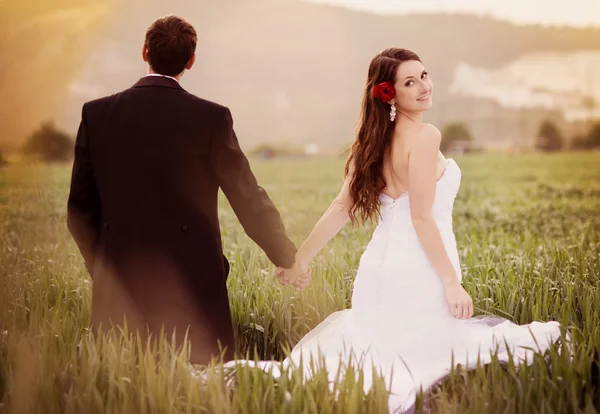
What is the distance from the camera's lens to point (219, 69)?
14550 cm

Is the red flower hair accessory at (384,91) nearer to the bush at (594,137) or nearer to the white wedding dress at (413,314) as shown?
the white wedding dress at (413,314)

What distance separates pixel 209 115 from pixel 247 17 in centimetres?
17462

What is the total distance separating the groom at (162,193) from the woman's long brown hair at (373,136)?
2.03 ft

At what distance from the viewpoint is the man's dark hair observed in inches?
159

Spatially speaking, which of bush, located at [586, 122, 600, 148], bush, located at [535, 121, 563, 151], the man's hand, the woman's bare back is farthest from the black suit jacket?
bush, located at [535, 121, 563, 151]

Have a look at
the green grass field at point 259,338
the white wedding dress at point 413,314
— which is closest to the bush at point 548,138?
the green grass field at point 259,338

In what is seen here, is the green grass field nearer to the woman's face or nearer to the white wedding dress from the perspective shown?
the white wedding dress

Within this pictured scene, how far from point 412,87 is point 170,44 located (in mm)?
1392

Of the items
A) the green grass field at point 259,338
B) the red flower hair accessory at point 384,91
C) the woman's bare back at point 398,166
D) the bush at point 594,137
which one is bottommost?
the green grass field at point 259,338

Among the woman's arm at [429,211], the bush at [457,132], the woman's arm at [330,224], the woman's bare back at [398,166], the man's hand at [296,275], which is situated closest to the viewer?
the woman's arm at [429,211]

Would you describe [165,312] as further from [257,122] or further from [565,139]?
[257,122]

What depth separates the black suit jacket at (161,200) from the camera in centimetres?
411

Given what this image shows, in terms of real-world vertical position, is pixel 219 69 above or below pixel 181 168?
above

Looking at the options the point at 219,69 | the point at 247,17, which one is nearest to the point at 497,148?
the point at 219,69
